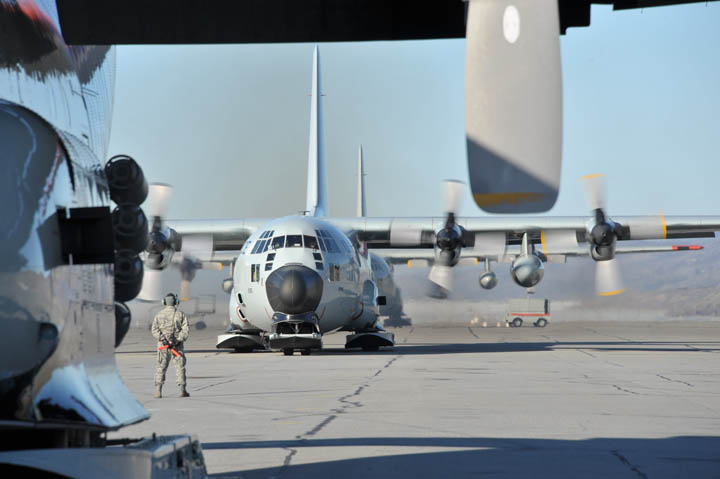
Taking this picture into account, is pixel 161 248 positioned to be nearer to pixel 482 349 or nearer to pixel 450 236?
pixel 450 236

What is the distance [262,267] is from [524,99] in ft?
70.5

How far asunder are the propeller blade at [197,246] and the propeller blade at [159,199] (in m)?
3.07

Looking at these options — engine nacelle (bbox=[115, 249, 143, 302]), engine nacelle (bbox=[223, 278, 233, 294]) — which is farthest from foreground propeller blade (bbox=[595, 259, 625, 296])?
engine nacelle (bbox=[115, 249, 143, 302])

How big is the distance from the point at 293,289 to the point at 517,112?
806 inches

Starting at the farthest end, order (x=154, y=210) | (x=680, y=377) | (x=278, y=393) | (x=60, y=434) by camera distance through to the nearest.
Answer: (x=154, y=210), (x=680, y=377), (x=278, y=393), (x=60, y=434)

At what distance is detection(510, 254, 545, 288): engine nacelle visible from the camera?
104 ft

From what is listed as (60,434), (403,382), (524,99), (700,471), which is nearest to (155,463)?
(60,434)

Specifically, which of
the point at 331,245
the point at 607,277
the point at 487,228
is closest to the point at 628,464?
the point at 331,245

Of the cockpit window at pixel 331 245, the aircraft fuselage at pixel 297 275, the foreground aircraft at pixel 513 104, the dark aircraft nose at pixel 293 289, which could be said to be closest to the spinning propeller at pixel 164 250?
the aircraft fuselage at pixel 297 275

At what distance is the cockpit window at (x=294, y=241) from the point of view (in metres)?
24.9

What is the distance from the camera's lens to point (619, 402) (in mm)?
13906

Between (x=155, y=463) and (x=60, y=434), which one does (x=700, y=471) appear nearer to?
(x=155, y=463)

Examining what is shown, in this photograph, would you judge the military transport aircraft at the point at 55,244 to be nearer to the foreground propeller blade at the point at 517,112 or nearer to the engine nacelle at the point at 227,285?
the foreground propeller blade at the point at 517,112

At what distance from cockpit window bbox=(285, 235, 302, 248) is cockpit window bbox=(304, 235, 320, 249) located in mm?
159
